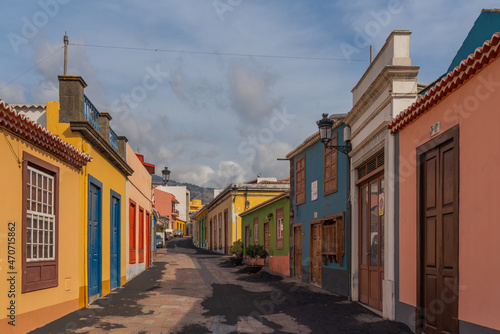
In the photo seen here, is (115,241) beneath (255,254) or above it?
above

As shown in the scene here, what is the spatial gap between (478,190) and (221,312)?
6.17 metres

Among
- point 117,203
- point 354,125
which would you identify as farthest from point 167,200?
point 354,125

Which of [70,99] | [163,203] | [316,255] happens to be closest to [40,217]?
[70,99]

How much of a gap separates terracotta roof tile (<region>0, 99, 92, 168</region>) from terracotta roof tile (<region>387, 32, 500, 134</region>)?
19.5 ft

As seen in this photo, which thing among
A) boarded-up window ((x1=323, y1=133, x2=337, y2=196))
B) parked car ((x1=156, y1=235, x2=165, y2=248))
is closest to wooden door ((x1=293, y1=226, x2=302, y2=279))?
boarded-up window ((x1=323, y1=133, x2=337, y2=196))

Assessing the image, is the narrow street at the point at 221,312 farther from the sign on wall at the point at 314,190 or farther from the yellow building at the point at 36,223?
the sign on wall at the point at 314,190

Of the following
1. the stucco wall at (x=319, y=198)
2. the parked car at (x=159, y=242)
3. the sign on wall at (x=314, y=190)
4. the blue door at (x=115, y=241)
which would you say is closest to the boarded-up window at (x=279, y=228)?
the stucco wall at (x=319, y=198)

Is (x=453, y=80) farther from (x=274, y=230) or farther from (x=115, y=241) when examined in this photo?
(x=274, y=230)

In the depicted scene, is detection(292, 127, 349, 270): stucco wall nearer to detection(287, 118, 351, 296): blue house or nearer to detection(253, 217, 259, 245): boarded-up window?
detection(287, 118, 351, 296): blue house

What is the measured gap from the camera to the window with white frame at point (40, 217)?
8367 mm

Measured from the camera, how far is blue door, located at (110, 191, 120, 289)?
585 inches

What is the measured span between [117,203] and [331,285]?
23.0 feet

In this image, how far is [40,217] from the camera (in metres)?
8.83

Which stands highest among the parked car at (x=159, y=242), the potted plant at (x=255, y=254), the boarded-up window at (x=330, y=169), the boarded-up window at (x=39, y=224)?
the boarded-up window at (x=330, y=169)
